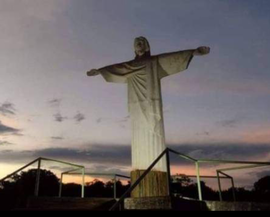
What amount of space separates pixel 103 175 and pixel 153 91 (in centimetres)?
506

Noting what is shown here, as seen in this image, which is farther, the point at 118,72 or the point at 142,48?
the point at 118,72

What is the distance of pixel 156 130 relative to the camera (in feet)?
24.6

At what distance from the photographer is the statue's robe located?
742cm

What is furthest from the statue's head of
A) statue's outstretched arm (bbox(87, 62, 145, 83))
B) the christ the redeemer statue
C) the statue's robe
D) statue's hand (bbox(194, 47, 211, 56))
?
statue's hand (bbox(194, 47, 211, 56))

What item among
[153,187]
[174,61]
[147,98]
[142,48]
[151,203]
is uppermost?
[142,48]

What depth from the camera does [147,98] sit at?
7852mm

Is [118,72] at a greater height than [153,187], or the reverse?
[118,72]

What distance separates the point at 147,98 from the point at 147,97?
3cm

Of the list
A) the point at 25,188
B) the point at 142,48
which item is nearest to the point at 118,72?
the point at 142,48

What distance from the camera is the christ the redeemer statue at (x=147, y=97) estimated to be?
23.8ft

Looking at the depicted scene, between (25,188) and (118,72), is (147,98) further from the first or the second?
(25,188)

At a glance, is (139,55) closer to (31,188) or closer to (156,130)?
(156,130)

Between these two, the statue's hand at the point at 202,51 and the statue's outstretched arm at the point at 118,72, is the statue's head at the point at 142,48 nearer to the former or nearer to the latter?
the statue's outstretched arm at the point at 118,72

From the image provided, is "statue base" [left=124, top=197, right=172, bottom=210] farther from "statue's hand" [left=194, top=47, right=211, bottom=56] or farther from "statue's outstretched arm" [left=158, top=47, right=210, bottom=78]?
"statue's hand" [left=194, top=47, right=211, bottom=56]
